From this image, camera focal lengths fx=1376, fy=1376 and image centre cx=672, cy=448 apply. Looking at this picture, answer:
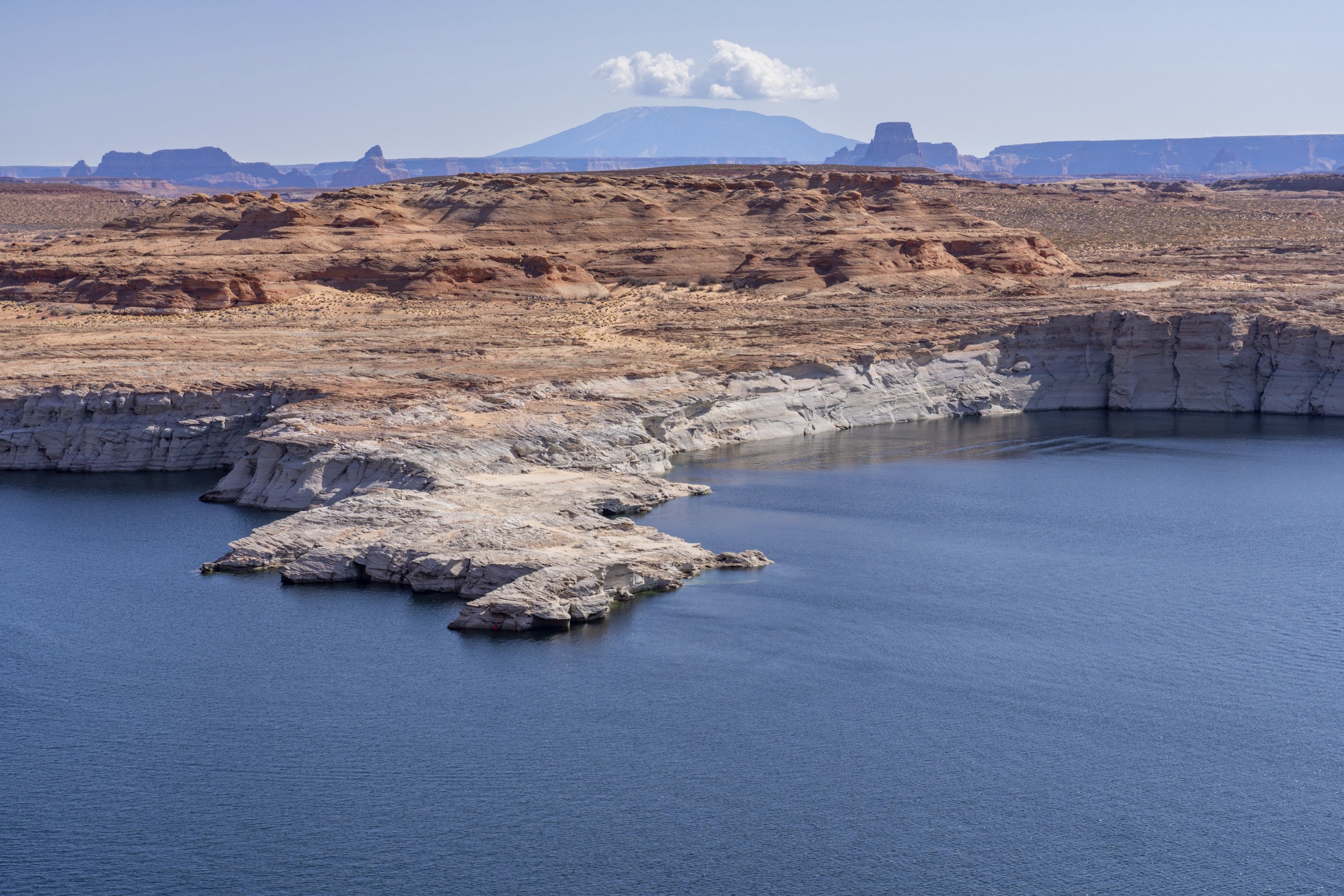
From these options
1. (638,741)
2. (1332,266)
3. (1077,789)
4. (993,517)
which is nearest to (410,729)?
(638,741)

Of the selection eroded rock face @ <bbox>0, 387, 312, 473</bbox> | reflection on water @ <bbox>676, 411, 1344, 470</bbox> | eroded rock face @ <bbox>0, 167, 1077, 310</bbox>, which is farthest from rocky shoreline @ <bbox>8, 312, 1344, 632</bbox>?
eroded rock face @ <bbox>0, 167, 1077, 310</bbox>

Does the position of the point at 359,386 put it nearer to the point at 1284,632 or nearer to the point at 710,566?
the point at 710,566

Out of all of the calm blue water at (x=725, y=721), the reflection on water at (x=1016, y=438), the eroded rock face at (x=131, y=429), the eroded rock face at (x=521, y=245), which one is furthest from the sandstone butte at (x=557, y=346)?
the calm blue water at (x=725, y=721)

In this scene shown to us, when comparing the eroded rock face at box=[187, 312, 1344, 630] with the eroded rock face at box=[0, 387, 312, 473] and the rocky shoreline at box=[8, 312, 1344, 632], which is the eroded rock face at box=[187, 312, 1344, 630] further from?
the eroded rock face at box=[0, 387, 312, 473]

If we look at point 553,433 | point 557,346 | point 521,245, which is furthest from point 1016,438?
point 521,245

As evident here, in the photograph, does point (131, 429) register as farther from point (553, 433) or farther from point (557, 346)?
point (557, 346)

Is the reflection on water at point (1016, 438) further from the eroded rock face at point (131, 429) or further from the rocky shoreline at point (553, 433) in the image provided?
the eroded rock face at point (131, 429)

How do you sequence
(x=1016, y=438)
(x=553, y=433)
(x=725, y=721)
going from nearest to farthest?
(x=725, y=721), (x=553, y=433), (x=1016, y=438)
